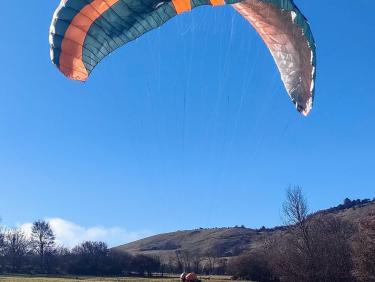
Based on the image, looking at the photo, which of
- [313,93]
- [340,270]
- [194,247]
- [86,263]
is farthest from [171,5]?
[194,247]

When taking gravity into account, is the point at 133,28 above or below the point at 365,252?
above

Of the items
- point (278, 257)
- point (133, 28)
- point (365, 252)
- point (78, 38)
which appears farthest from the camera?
point (278, 257)

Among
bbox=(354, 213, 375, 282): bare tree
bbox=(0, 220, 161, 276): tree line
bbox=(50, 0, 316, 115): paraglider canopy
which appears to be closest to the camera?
bbox=(50, 0, 316, 115): paraglider canopy

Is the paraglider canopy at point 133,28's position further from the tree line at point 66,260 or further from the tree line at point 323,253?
the tree line at point 66,260

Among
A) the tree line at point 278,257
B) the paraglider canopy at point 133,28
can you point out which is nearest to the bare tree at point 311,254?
the tree line at point 278,257

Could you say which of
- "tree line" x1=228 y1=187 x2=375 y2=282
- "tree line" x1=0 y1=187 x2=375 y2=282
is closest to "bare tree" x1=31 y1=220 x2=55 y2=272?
"tree line" x1=0 y1=187 x2=375 y2=282

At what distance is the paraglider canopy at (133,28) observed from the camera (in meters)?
10.6

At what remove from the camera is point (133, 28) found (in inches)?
425

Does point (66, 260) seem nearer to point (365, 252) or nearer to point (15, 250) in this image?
point (15, 250)

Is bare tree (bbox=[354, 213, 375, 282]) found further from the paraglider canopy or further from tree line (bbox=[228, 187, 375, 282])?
the paraglider canopy

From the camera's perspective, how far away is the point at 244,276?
203 ft

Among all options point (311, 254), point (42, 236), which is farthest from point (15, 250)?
point (311, 254)

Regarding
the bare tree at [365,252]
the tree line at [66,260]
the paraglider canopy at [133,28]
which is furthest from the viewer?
the tree line at [66,260]

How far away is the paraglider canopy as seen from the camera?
10578mm
